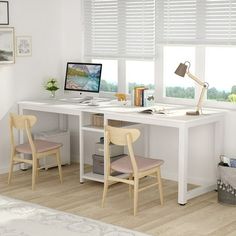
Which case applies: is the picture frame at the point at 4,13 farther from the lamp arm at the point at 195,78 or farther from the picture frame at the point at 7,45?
the lamp arm at the point at 195,78

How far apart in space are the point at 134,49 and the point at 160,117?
4.00ft

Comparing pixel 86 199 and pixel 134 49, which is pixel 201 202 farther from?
pixel 134 49

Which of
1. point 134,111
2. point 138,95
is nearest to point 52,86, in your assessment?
point 138,95

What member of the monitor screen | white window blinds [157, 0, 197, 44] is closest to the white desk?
the monitor screen

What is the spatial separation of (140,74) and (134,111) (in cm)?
82

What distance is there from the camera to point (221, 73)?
516 centimetres

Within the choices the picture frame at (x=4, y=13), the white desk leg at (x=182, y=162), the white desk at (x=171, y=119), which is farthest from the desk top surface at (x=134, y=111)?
the picture frame at (x=4, y=13)

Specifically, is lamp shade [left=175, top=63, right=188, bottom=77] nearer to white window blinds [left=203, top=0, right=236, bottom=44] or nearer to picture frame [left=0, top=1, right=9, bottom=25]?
white window blinds [left=203, top=0, right=236, bottom=44]

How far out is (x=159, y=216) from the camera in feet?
14.5

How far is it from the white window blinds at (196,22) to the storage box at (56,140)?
1.47 m

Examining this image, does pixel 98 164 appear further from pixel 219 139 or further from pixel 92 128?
pixel 219 139

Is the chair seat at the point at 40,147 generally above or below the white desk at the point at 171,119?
below

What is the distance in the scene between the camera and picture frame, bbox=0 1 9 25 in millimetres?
5562

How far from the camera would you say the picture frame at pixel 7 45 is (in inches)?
220
